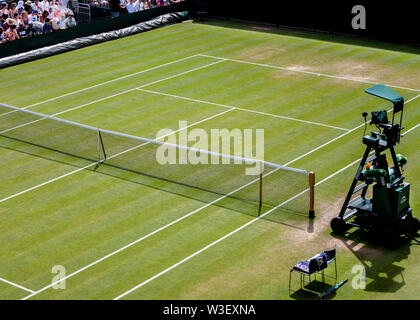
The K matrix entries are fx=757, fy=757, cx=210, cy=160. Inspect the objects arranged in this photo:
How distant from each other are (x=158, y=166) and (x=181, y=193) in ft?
6.28

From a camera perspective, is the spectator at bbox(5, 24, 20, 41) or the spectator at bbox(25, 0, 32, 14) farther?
the spectator at bbox(25, 0, 32, 14)

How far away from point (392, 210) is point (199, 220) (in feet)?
17.9

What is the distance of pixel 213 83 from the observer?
35.2 meters

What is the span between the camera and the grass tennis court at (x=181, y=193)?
62.4 feet

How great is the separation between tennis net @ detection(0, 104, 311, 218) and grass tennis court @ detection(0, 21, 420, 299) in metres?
0.27

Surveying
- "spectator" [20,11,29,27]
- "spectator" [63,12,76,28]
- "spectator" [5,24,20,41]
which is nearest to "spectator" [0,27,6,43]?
"spectator" [5,24,20,41]

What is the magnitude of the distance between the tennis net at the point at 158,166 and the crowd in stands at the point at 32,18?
1175 centimetres

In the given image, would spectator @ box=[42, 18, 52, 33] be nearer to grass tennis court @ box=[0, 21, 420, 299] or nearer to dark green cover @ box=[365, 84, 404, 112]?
grass tennis court @ box=[0, 21, 420, 299]

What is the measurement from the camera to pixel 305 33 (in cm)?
4428

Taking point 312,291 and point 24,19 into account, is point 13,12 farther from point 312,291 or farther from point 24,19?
point 312,291

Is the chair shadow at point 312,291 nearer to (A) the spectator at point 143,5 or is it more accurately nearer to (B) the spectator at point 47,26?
(B) the spectator at point 47,26

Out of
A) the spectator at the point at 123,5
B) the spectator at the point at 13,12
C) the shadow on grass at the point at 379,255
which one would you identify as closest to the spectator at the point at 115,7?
the spectator at the point at 123,5

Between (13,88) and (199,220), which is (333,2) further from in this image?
(199,220)

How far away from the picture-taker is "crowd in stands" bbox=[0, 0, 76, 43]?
40469mm
